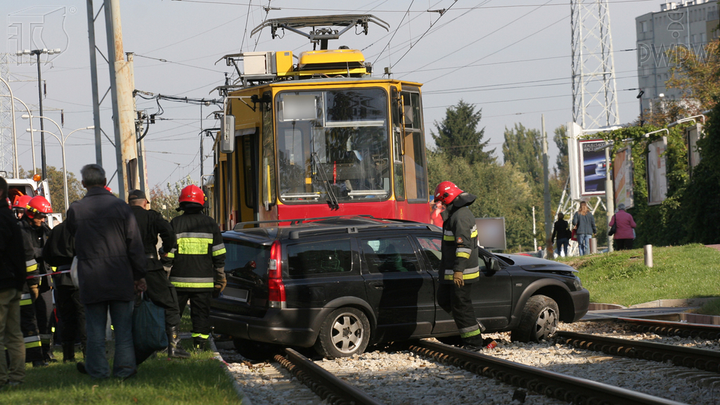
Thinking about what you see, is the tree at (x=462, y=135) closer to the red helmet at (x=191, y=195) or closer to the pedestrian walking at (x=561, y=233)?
the pedestrian walking at (x=561, y=233)

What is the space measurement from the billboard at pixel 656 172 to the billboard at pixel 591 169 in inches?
488

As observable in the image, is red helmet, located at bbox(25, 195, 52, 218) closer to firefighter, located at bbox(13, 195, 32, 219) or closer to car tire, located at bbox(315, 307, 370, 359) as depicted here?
firefighter, located at bbox(13, 195, 32, 219)

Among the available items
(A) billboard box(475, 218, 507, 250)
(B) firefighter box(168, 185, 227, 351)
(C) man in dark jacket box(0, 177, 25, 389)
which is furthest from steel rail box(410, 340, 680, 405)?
(A) billboard box(475, 218, 507, 250)

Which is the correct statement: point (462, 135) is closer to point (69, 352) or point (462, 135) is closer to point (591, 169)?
point (591, 169)

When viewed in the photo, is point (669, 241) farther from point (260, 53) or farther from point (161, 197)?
point (161, 197)

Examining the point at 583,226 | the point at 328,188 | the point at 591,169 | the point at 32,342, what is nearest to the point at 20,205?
the point at 32,342

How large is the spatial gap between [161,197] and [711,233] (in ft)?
163

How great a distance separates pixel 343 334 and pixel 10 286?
3.75 metres

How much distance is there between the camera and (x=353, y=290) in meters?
9.77

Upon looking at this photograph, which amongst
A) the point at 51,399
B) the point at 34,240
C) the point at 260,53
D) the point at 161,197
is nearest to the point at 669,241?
the point at 260,53

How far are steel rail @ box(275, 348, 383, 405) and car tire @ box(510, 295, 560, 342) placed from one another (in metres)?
2.95

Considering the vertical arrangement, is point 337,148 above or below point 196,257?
above

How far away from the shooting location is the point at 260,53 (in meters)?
14.4

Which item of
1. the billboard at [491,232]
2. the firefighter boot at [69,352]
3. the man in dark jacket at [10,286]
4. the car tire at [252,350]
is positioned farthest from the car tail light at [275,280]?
the billboard at [491,232]
